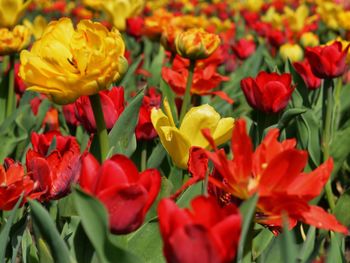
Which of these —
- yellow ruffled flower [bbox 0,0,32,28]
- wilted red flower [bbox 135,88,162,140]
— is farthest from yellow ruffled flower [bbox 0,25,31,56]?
wilted red flower [bbox 135,88,162,140]

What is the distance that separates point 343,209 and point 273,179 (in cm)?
123

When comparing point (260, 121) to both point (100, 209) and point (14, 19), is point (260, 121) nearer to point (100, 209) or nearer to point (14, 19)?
point (100, 209)

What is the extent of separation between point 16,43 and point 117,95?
892mm

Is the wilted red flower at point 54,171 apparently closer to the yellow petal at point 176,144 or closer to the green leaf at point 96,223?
Result: the yellow petal at point 176,144

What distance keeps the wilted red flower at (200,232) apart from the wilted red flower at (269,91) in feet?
3.26

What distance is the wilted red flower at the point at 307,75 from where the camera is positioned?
2.48 m

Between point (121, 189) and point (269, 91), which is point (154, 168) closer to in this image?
point (121, 189)

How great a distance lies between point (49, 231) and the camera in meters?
0.98

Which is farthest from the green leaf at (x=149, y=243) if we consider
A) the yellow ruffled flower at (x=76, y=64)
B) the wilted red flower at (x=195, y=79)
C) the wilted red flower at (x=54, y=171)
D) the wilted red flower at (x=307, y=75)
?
the wilted red flower at (x=307, y=75)

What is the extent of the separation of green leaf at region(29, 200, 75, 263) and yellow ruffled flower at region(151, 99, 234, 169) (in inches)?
16.2

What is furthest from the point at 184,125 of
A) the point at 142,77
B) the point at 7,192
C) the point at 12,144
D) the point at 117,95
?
the point at 142,77

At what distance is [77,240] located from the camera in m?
1.06

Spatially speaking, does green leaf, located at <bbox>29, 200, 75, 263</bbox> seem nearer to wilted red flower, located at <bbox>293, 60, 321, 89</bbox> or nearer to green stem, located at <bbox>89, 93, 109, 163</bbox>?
green stem, located at <bbox>89, 93, 109, 163</bbox>

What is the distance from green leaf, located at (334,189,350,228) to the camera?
2.06 m
